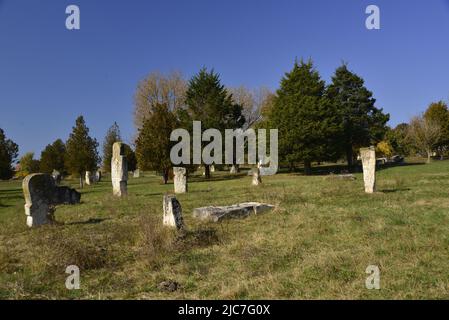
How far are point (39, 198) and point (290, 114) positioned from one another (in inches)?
1144

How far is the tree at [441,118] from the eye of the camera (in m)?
50.9

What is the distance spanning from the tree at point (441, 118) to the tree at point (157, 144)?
37733 millimetres

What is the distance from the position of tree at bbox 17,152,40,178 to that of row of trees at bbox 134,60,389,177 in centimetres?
2501

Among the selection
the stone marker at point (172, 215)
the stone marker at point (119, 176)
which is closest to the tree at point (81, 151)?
the stone marker at point (119, 176)

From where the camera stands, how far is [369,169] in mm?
15188

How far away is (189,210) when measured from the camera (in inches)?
490

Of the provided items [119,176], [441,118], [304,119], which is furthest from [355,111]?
[119,176]

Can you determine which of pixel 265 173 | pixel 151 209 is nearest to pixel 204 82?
pixel 265 173

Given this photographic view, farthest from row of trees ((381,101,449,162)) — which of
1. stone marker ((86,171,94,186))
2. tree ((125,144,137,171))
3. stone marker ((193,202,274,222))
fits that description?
stone marker ((193,202,274,222))

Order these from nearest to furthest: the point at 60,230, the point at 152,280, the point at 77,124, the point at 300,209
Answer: the point at 152,280, the point at 60,230, the point at 300,209, the point at 77,124

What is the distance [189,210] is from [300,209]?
12.4 ft

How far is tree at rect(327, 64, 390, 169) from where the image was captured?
43031 mm
